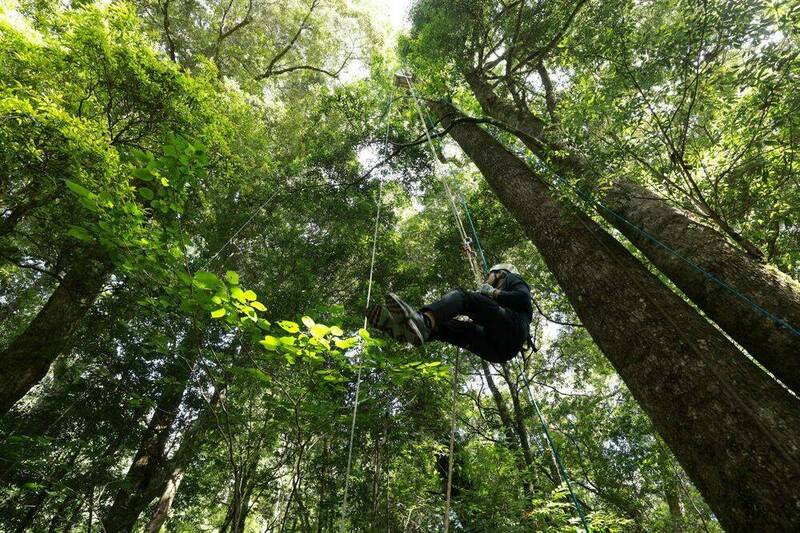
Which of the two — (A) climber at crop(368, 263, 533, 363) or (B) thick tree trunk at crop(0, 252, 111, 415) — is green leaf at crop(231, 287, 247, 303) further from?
(B) thick tree trunk at crop(0, 252, 111, 415)

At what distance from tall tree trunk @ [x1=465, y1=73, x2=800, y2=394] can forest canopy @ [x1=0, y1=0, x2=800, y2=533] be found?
2 centimetres

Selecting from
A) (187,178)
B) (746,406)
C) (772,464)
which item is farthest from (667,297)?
(187,178)

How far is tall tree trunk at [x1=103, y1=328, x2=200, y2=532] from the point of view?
5.68 m

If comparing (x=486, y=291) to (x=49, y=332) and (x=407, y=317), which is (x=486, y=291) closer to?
(x=407, y=317)

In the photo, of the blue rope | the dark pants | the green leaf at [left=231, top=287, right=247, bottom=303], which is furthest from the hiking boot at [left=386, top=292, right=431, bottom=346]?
the blue rope

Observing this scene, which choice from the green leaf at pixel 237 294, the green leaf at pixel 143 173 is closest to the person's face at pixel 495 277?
the green leaf at pixel 237 294

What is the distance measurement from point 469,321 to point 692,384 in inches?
53.4

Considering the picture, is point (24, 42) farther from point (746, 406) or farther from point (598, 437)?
point (598, 437)

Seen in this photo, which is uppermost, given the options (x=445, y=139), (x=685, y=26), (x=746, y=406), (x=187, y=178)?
(x=445, y=139)

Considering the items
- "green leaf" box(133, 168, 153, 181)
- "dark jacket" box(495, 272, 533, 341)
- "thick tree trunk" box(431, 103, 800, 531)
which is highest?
"dark jacket" box(495, 272, 533, 341)

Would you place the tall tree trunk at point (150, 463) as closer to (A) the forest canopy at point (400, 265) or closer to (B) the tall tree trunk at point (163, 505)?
(A) the forest canopy at point (400, 265)

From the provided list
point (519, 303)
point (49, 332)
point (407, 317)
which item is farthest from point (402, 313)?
point (49, 332)

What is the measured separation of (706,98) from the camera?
118 inches

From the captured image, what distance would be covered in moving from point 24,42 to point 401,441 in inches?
216
